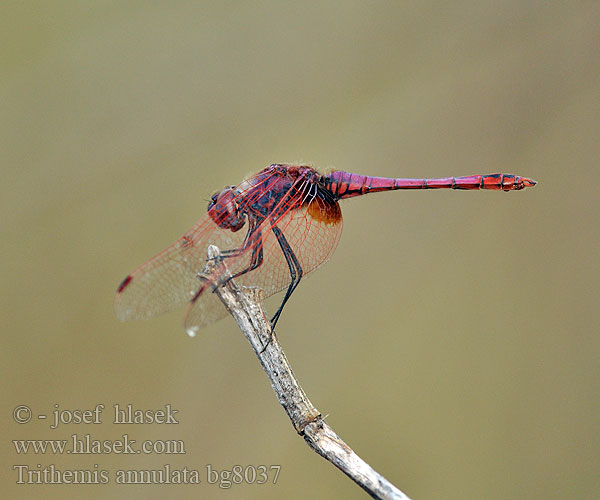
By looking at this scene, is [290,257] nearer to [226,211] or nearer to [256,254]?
[256,254]

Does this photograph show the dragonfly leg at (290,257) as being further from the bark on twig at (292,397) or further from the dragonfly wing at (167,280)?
the bark on twig at (292,397)

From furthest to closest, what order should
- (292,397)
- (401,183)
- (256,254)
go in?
(401,183) → (256,254) → (292,397)

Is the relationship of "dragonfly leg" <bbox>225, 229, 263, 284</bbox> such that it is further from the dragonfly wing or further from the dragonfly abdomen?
the dragonfly abdomen

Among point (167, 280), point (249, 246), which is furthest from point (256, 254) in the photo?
point (167, 280)

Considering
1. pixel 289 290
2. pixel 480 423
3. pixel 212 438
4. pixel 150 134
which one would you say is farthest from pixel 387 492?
pixel 150 134

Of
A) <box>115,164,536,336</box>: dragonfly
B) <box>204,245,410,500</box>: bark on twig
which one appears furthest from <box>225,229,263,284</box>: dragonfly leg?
<box>204,245,410,500</box>: bark on twig

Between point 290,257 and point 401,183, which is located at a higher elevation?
point 401,183

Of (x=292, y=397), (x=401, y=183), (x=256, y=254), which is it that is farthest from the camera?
(x=401, y=183)
